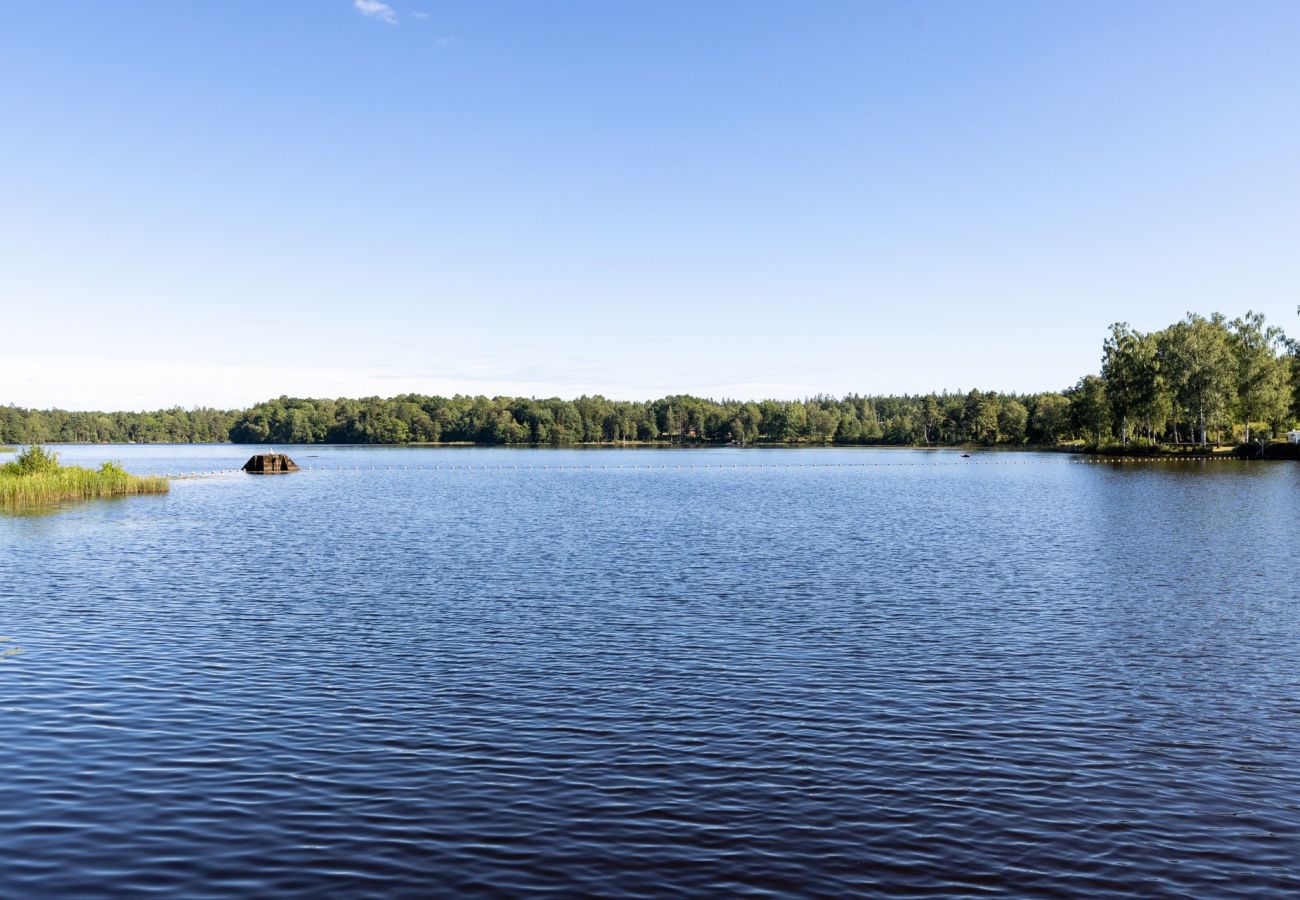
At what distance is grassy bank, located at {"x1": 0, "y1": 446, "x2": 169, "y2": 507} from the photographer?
70500 millimetres

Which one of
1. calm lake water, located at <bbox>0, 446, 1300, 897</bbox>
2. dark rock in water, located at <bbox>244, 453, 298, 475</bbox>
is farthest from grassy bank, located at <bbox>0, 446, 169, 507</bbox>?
dark rock in water, located at <bbox>244, 453, 298, 475</bbox>

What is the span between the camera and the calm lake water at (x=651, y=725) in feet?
38.9

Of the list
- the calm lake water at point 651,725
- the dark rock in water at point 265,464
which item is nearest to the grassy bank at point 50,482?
the calm lake water at point 651,725

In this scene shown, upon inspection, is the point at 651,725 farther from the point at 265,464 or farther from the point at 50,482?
the point at 265,464

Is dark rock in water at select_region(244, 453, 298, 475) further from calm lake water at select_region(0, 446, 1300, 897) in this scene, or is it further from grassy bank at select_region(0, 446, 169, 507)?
calm lake water at select_region(0, 446, 1300, 897)

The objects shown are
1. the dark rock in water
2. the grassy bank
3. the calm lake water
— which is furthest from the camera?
the dark rock in water

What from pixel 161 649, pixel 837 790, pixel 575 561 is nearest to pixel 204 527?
pixel 575 561

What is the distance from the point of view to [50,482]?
241 ft

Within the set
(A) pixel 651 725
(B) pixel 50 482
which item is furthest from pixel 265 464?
(A) pixel 651 725

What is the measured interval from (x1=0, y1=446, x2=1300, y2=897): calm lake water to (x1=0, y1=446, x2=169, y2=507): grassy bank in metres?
37.1

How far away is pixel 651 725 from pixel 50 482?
74237 millimetres

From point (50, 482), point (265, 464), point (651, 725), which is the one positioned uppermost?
point (50, 482)

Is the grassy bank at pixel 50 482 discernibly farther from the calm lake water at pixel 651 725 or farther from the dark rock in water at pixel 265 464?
the dark rock in water at pixel 265 464

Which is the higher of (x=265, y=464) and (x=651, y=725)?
(x=265, y=464)
